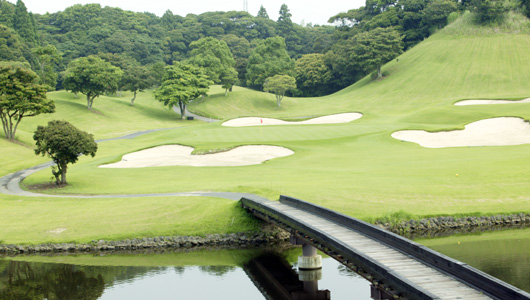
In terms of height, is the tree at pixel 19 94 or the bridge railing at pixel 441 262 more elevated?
the tree at pixel 19 94

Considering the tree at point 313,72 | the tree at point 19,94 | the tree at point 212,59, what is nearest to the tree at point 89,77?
the tree at point 212,59

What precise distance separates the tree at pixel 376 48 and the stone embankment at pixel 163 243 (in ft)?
273

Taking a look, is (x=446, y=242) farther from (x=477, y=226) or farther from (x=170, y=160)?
(x=170, y=160)

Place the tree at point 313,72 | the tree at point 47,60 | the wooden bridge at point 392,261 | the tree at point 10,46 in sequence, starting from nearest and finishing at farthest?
the wooden bridge at point 392,261 < the tree at point 47,60 < the tree at point 10,46 < the tree at point 313,72

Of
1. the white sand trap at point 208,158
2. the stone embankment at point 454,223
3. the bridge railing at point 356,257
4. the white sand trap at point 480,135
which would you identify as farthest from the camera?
the white sand trap at point 480,135

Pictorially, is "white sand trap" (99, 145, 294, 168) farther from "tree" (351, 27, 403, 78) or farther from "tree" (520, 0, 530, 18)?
"tree" (520, 0, 530, 18)

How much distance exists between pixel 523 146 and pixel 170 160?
29.0 m

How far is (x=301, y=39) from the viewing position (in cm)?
17675

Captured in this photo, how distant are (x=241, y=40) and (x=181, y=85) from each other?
7832 centimetres

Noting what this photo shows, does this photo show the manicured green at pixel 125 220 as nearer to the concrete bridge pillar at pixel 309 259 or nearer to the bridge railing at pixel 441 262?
the concrete bridge pillar at pixel 309 259

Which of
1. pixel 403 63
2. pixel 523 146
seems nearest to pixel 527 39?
pixel 403 63

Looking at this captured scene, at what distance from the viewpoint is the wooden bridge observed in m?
11.8

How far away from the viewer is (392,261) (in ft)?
47.7

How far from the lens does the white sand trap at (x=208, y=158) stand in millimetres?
43062
